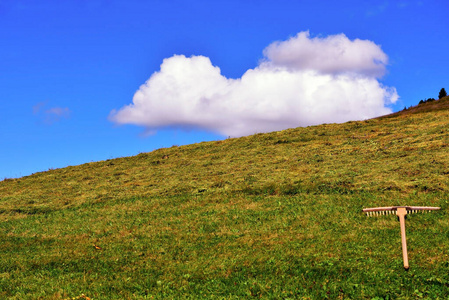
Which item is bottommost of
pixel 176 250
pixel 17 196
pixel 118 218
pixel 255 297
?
pixel 255 297

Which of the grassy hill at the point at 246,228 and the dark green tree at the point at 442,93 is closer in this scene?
the grassy hill at the point at 246,228

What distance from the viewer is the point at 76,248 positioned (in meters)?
18.9

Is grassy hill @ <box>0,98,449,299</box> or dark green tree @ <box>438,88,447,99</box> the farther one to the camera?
dark green tree @ <box>438,88,447,99</box>

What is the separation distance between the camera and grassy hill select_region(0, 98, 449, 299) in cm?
1255

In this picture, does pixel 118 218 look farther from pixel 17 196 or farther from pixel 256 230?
pixel 17 196

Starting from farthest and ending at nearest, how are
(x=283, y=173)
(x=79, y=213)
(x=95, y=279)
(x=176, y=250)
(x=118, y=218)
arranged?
(x=283, y=173) < (x=79, y=213) < (x=118, y=218) < (x=176, y=250) < (x=95, y=279)

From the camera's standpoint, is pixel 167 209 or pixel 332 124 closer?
pixel 167 209

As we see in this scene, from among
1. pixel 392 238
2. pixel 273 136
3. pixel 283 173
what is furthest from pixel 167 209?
pixel 273 136

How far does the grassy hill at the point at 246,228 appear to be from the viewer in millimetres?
12555

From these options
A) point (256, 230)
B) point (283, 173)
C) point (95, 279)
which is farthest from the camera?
point (283, 173)

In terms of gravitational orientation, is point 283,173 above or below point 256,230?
above

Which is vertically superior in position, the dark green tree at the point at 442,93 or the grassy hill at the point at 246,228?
the dark green tree at the point at 442,93

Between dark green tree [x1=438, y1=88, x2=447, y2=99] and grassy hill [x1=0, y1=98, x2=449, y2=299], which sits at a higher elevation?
dark green tree [x1=438, y1=88, x2=447, y2=99]

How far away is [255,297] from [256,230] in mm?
7445
